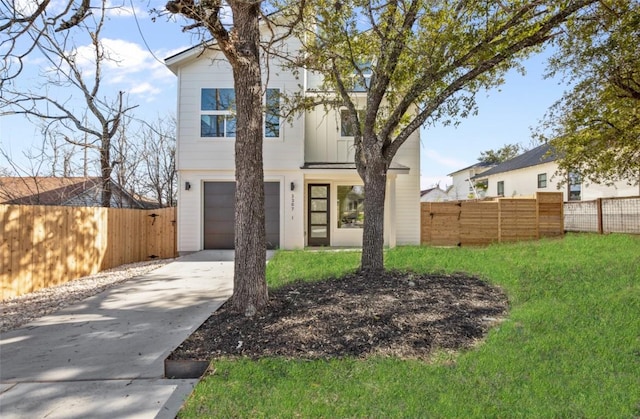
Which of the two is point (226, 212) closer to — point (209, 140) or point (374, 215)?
point (209, 140)

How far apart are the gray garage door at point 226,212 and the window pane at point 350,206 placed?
7.72ft

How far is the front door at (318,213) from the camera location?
13.2 m

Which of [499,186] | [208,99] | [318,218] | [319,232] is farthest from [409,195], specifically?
[499,186]

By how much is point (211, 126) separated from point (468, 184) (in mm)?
26982

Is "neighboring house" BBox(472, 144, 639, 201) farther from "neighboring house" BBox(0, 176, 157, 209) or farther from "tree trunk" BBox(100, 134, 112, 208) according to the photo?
"neighboring house" BBox(0, 176, 157, 209)

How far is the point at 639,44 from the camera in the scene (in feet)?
24.5

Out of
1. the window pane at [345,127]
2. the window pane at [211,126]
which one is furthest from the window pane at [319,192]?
the window pane at [211,126]

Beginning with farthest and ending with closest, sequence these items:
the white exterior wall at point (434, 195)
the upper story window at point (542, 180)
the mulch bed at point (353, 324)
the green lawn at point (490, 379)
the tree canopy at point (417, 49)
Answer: the white exterior wall at point (434, 195) → the upper story window at point (542, 180) → the tree canopy at point (417, 49) → the mulch bed at point (353, 324) → the green lawn at point (490, 379)

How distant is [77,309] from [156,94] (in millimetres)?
8837

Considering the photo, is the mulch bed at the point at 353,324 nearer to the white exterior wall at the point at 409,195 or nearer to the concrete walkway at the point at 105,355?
the concrete walkway at the point at 105,355

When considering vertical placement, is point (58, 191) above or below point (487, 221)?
above

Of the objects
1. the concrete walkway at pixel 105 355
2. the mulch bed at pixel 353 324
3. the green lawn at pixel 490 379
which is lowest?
the concrete walkway at pixel 105 355

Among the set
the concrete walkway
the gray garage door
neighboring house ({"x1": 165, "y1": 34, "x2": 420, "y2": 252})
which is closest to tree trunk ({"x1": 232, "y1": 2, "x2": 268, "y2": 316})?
the concrete walkway

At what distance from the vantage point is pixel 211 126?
1202cm
